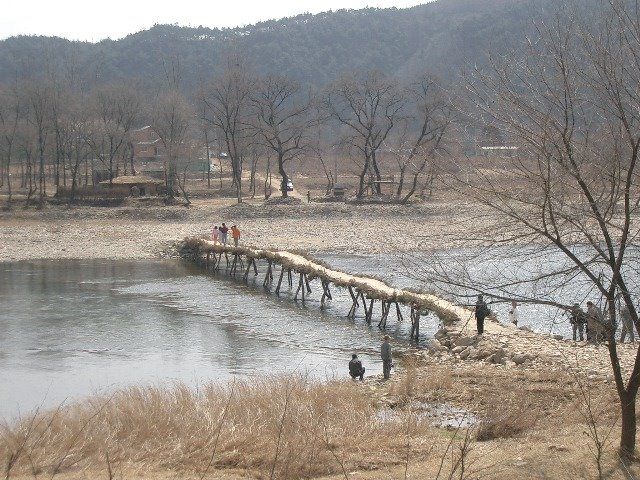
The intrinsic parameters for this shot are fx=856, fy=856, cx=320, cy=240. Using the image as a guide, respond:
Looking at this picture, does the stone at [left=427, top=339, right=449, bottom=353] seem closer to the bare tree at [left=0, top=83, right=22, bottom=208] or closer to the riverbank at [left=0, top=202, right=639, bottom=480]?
the riverbank at [left=0, top=202, right=639, bottom=480]

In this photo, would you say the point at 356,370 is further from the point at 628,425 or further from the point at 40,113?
the point at 40,113

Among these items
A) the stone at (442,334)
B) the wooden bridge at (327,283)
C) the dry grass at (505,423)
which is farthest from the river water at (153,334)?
the dry grass at (505,423)

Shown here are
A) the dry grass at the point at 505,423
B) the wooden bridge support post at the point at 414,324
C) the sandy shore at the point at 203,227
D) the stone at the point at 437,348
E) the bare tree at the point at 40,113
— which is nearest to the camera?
the dry grass at the point at 505,423

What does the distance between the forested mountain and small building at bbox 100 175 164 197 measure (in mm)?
82943

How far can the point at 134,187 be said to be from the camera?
69375 mm

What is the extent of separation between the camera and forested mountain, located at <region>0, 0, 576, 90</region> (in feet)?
526

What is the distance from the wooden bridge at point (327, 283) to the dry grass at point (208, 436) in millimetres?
12629

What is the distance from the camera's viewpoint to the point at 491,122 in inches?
434

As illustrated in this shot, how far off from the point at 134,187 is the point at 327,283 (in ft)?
126

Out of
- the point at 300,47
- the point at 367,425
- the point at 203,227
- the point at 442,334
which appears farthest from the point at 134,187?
the point at 300,47

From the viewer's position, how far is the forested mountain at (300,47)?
160375 mm

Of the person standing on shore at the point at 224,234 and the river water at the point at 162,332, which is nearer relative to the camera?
the river water at the point at 162,332

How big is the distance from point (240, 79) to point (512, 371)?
62.1 metres

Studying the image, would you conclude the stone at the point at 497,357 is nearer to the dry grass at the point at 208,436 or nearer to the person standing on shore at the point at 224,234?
the dry grass at the point at 208,436
